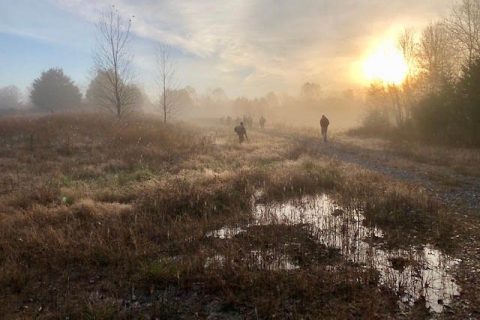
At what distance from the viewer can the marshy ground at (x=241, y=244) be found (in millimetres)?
4855

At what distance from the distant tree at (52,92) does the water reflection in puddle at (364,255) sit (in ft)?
184

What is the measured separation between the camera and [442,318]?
4414 millimetres

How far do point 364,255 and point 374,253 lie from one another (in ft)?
0.77

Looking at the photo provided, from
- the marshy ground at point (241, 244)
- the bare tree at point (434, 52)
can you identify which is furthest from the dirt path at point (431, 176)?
the bare tree at point (434, 52)

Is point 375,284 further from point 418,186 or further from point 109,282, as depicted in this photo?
point 418,186

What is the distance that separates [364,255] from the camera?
6273mm

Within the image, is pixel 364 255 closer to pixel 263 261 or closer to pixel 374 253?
pixel 374 253

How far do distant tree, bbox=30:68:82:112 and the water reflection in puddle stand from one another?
55.9m

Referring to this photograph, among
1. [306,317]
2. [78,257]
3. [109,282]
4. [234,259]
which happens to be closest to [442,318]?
[306,317]

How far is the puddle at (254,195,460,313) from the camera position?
200 inches

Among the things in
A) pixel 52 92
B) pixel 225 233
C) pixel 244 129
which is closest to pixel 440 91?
pixel 244 129

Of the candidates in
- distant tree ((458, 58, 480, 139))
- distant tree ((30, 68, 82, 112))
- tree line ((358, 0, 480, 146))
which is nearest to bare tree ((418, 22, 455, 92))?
tree line ((358, 0, 480, 146))

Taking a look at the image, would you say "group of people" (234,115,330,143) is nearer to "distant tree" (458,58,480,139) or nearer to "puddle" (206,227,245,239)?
"distant tree" (458,58,480,139)

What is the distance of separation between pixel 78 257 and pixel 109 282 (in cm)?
114
